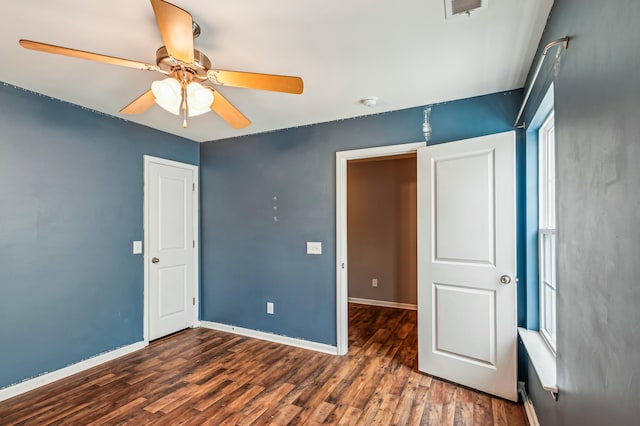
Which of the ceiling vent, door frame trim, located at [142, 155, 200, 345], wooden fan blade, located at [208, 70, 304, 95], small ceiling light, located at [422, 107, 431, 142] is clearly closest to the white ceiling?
the ceiling vent

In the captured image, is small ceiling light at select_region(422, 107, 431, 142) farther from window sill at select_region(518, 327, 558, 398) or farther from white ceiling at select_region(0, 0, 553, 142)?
window sill at select_region(518, 327, 558, 398)

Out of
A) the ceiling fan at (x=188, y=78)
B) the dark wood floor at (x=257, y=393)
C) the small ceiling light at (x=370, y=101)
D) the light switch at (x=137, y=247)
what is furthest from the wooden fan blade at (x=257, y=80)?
the light switch at (x=137, y=247)

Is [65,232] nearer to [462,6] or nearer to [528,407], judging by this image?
[462,6]

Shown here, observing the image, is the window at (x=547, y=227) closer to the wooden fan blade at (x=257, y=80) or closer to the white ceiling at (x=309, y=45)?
the white ceiling at (x=309, y=45)

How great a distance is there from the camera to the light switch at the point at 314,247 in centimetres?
330

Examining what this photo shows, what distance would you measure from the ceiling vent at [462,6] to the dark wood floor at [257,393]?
95.9 inches

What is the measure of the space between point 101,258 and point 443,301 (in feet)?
10.3

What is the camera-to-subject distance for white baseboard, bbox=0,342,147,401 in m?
2.39

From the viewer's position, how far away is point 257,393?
2459 mm

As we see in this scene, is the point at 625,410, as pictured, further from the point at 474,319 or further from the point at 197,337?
the point at 197,337

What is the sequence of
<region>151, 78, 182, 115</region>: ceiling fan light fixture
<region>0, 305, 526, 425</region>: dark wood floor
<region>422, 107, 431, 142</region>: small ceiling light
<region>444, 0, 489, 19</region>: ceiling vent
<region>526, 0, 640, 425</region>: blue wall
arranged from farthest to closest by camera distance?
<region>422, 107, 431, 142</region>: small ceiling light → <region>0, 305, 526, 425</region>: dark wood floor → <region>151, 78, 182, 115</region>: ceiling fan light fixture → <region>444, 0, 489, 19</region>: ceiling vent → <region>526, 0, 640, 425</region>: blue wall

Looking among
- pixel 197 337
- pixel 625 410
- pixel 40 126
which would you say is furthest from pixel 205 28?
pixel 197 337

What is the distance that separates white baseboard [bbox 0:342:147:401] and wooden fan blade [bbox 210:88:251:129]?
2.55 meters

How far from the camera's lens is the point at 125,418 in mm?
2137
